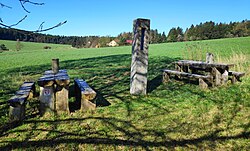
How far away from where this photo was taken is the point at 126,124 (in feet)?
12.6

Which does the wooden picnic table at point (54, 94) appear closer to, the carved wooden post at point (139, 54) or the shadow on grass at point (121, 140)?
the shadow on grass at point (121, 140)

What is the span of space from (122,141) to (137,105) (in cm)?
176

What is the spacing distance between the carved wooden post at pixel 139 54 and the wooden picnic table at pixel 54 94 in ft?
6.69

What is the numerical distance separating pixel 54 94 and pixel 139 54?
243cm

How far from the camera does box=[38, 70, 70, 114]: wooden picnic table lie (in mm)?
4128

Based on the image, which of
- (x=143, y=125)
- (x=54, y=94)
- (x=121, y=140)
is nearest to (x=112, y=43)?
(x=54, y=94)

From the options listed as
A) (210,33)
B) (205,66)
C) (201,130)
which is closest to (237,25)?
(210,33)

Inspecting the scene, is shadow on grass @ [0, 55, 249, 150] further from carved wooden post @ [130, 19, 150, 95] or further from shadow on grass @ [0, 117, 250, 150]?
carved wooden post @ [130, 19, 150, 95]

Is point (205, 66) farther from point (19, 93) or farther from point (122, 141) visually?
point (19, 93)

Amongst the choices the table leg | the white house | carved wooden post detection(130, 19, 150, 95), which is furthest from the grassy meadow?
the white house

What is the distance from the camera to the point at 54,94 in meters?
4.30

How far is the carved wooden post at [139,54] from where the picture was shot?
545 cm

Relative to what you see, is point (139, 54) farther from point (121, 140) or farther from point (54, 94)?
point (121, 140)

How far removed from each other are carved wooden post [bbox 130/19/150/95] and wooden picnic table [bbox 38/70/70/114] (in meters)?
2.04
